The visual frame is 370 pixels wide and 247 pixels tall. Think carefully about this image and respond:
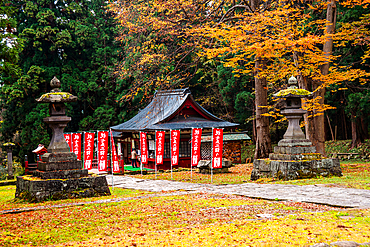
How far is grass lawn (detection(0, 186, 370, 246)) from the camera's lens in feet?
15.4

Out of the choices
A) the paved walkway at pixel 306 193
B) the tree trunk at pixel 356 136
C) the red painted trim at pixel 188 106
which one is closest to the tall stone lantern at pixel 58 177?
the paved walkway at pixel 306 193

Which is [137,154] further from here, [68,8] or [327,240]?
[327,240]

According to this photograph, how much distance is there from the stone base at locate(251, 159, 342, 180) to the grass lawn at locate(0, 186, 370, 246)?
347cm

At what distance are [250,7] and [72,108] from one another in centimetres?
2038

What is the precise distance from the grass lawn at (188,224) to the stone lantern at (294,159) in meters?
3.56

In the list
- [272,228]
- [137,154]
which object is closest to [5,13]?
[272,228]

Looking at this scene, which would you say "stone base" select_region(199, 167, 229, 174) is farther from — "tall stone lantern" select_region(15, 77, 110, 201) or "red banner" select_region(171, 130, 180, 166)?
"tall stone lantern" select_region(15, 77, 110, 201)

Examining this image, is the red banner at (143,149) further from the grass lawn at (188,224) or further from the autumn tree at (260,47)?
the grass lawn at (188,224)

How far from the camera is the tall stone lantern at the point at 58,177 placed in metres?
9.32

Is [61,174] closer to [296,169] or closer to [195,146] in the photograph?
[195,146]

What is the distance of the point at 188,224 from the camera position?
5.96 meters

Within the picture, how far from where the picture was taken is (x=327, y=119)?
2970 centimetres

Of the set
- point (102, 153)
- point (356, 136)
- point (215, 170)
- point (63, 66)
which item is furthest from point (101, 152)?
point (63, 66)

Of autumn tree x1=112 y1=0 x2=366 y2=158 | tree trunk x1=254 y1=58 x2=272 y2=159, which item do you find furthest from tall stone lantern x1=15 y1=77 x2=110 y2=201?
tree trunk x1=254 y1=58 x2=272 y2=159
